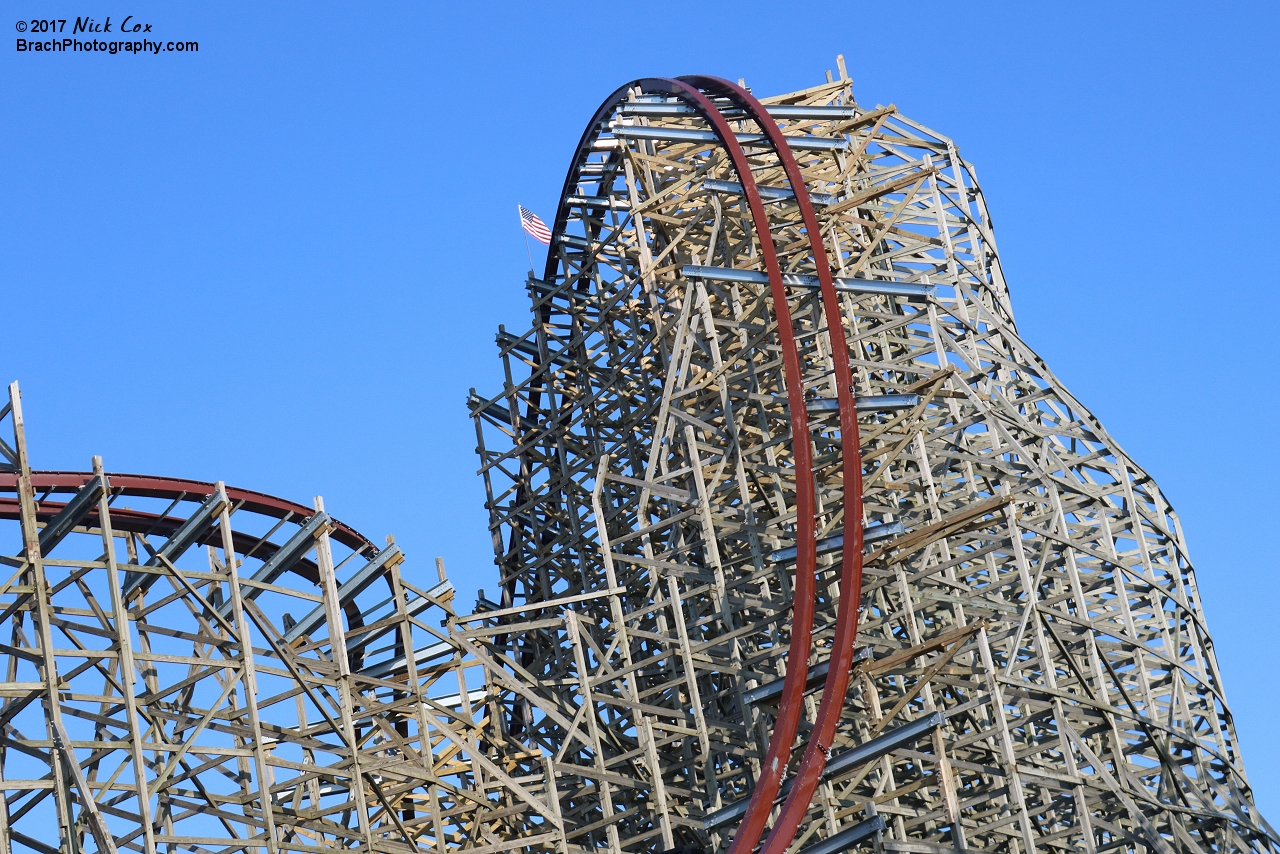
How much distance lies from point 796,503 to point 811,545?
3.87 ft

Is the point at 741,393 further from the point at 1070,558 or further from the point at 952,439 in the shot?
the point at 1070,558

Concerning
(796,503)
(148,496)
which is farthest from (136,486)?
(796,503)

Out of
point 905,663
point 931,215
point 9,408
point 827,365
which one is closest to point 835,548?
point 905,663

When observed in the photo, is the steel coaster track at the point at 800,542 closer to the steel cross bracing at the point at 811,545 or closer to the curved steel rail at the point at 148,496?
the steel cross bracing at the point at 811,545

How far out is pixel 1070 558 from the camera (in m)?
20.4

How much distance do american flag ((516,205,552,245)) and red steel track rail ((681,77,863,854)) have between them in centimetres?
749

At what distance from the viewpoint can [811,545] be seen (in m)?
16.9

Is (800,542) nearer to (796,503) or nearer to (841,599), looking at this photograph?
(841,599)

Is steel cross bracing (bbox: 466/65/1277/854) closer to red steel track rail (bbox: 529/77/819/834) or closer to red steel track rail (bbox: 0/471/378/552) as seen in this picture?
red steel track rail (bbox: 529/77/819/834)

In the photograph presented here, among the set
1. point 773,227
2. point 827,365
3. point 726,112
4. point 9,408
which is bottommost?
point 9,408

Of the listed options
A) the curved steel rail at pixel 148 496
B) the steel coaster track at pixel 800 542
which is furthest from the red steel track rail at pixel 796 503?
the curved steel rail at pixel 148 496

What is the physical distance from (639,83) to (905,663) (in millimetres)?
8855

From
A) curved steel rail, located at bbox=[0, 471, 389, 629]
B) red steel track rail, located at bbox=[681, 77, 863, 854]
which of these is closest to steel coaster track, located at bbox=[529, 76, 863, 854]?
red steel track rail, located at bbox=[681, 77, 863, 854]

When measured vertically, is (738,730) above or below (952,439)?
below
